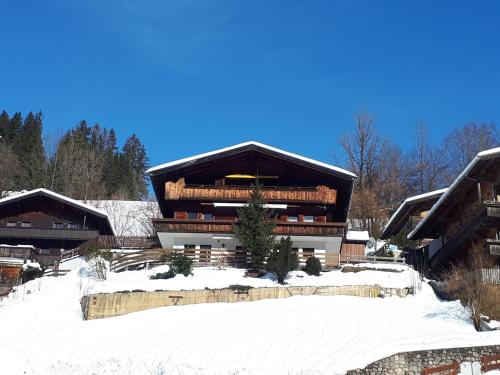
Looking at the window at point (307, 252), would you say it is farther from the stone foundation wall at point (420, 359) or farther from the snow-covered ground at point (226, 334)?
the stone foundation wall at point (420, 359)

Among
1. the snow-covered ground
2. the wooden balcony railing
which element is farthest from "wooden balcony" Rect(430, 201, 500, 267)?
the wooden balcony railing

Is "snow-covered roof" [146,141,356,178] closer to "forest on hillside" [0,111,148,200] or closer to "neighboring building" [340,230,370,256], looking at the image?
"neighboring building" [340,230,370,256]

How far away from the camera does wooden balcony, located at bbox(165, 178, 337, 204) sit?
3247 centimetres

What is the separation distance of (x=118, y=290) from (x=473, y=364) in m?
13.1

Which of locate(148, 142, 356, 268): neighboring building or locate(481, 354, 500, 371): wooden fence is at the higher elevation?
locate(148, 142, 356, 268): neighboring building

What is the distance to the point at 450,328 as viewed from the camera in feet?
61.2

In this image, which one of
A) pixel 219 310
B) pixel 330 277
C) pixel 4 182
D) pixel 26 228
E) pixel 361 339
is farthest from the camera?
pixel 4 182

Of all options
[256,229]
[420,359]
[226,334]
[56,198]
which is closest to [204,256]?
[256,229]

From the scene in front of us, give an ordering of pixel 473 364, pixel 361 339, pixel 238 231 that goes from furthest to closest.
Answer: pixel 238 231 < pixel 361 339 < pixel 473 364

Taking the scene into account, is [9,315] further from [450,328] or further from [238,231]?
[450,328]

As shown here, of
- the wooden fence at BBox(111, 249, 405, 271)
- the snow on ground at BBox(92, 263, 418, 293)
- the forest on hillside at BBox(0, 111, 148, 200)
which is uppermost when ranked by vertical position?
the forest on hillside at BBox(0, 111, 148, 200)

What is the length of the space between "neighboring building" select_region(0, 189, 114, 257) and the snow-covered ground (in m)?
13.8

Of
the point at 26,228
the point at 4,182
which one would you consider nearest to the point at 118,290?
the point at 26,228

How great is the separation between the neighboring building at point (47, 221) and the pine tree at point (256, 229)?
13.2m
